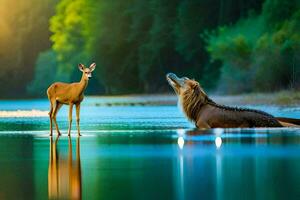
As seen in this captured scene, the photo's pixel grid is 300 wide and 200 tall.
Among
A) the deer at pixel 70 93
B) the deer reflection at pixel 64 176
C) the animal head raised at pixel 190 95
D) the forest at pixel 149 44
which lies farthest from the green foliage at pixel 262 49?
the deer reflection at pixel 64 176

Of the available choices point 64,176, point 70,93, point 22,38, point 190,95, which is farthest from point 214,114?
point 22,38

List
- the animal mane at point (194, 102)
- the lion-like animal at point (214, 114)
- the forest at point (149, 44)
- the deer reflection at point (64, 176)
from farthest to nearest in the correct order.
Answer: the forest at point (149, 44)
the animal mane at point (194, 102)
the lion-like animal at point (214, 114)
the deer reflection at point (64, 176)

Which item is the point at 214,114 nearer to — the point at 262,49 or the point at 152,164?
the point at 152,164

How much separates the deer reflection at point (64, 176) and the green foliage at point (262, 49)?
70.7 feet

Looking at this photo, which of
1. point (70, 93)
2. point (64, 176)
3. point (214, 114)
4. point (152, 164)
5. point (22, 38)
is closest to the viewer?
point (64, 176)

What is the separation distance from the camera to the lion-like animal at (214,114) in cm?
1702

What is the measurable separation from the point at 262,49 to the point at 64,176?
91.0 ft

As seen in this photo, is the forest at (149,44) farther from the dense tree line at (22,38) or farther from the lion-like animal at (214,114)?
the lion-like animal at (214,114)

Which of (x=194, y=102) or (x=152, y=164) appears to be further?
(x=194, y=102)

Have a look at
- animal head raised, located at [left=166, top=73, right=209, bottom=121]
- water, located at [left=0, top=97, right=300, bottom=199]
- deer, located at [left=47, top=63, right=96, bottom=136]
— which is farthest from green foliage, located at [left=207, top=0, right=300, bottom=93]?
deer, located at [left=47, top=63, right=96, bottom=136]

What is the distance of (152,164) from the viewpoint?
10.6 metres

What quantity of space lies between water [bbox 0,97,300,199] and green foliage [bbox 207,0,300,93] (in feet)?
58.4

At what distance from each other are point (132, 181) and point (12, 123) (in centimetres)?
1083

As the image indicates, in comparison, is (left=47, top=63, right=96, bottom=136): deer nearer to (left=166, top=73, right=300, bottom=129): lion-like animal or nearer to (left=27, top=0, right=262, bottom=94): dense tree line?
(left=166, top=73, right=300, bottom=129): lion-like animal
